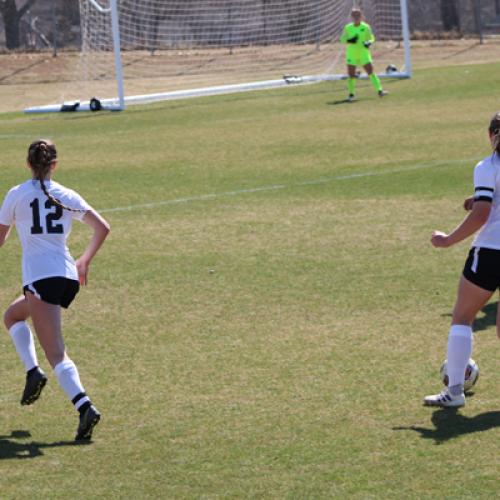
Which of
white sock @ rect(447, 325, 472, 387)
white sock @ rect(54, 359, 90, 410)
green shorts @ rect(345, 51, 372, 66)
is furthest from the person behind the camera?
green shorts @ rect(345, 51, 372, 66)

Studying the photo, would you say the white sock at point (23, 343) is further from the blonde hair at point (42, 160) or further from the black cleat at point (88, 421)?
the blonde hair at point (42, 160)

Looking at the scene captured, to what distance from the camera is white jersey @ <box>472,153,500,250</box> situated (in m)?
7.12

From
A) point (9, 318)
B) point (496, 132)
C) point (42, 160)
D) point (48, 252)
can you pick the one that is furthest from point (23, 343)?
point (496, 132)

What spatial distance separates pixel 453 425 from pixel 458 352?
1.49ft

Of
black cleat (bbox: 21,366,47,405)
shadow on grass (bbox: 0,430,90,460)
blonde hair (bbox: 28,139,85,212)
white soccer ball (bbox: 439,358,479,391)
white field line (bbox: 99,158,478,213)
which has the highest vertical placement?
blonde hair (bbox: 28,139,85,212)

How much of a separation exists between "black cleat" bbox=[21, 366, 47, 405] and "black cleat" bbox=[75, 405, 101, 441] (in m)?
0.52

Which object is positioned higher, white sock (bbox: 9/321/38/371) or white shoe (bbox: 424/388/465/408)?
white sock (bbox: 9/321/38/371)

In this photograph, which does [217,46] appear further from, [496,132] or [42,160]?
[496,132]

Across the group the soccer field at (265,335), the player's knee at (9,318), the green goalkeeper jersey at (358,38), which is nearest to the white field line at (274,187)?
the soccer field at (265,335)

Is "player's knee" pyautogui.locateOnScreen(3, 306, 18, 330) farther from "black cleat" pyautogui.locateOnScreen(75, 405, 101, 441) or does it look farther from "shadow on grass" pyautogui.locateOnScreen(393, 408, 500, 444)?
"shadow on grass" pyautogui.locateOnScreen(393, 408, 500, 444)

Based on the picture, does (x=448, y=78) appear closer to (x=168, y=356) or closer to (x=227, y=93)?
(x=227, y=93)

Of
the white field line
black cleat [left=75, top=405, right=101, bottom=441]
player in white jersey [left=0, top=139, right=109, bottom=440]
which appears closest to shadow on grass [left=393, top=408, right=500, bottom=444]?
black cleat [left=75, top=405, right=101, bottom=441]

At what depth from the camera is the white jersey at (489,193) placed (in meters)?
7.12

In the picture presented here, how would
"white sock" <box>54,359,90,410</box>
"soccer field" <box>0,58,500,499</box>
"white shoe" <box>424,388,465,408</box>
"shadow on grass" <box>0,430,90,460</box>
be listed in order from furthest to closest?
"white shoe" <box>424,388,465,408</box>, "white sock" <box>54,359,90,410</box>, "shadow on grass" <box>0,430,90,460</box>, "soccer field" <box>0,58,500,499</box>
